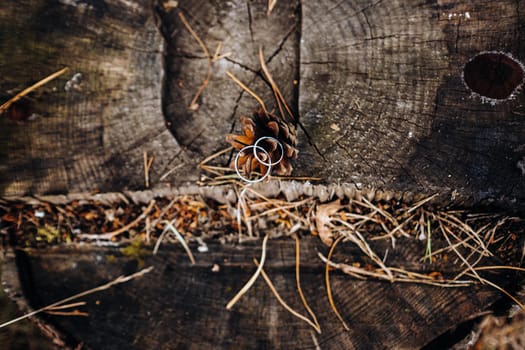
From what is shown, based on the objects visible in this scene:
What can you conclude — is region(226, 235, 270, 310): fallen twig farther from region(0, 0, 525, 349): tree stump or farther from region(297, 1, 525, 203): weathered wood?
region(297, 1, 525, 203): weathered wood

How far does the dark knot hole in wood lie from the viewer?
5.85 ft

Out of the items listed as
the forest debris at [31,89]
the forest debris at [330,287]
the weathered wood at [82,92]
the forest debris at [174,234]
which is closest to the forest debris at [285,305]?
the forest debris at [330,287]

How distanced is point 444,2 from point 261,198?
1402 mm

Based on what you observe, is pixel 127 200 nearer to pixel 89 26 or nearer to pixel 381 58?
pixel 89 26

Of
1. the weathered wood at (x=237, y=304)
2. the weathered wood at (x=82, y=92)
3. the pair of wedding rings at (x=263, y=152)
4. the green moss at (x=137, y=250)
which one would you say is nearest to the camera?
the pair of wedding rings at (x=263, y=152)

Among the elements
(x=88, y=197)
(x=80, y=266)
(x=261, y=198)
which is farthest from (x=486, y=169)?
(x=80, y=266)

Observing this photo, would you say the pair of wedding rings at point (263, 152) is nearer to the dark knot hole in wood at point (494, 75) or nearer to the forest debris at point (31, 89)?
the dark knot hole in wood at point (494, 75)

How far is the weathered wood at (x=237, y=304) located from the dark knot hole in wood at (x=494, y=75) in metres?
0.91

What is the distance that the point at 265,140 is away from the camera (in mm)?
1758

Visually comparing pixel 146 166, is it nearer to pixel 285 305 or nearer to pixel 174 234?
pixel 174 234

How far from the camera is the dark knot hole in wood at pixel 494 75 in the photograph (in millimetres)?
1784

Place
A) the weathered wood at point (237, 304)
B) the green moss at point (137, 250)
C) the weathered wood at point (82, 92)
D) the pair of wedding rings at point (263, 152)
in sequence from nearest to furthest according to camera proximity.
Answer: the pair of wedding rings at point (263, 152) < the weathered wood at point (237, 304) < the weathered wood at point (82, 92) < the green moss at point (137, 250)

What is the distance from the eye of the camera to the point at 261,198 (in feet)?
6.84

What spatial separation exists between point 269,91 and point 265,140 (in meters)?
0.44
